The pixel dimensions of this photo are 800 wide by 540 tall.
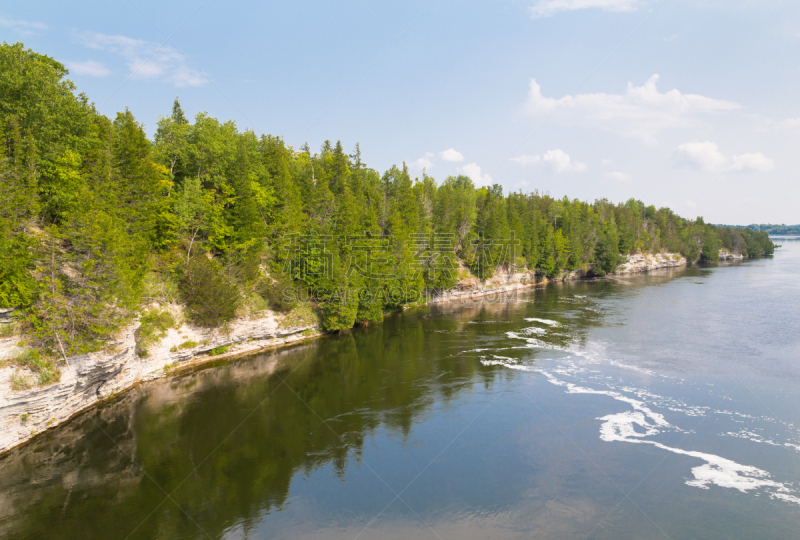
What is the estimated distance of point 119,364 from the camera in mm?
33438

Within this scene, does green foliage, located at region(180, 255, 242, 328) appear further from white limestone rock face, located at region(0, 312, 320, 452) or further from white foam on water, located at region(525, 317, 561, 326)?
white foam on water, located at region(525, 317, 561, 326)

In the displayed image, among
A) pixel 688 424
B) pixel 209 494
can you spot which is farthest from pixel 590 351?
pixel 209 494

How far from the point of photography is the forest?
99.5ft

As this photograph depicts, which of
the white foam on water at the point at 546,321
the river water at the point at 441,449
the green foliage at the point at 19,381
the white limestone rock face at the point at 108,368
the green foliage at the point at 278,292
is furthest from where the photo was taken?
the white foam on water at the point at 546,321

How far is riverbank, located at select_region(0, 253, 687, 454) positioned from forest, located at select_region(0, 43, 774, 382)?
133cm

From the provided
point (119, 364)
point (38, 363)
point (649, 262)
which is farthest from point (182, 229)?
point (649, 262)

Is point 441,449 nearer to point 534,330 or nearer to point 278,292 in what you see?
point 278,292

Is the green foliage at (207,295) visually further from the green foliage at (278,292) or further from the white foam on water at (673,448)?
the white foam on water at (673,448)

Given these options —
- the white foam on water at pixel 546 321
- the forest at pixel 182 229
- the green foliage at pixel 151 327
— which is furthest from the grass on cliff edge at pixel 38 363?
the white foam on water at pixel 546 321

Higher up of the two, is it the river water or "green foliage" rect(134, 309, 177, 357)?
"green foliage" rect(134, 309, 177, 357)

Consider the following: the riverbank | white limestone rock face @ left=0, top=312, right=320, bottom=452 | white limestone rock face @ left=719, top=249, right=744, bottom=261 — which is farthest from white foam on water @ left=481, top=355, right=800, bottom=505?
white limestone rock face @ left=719, top=249, right=744, bottom=261

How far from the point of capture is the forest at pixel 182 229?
99.5 feet

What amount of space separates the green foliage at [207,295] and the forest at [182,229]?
0.15m

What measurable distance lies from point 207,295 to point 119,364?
10.6 meters
